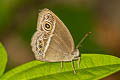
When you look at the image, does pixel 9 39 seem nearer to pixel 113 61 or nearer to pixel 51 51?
pixel 51 51

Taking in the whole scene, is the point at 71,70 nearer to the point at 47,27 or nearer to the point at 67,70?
the point at 67,70

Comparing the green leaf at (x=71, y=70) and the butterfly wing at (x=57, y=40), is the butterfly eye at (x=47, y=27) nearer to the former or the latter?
the butterfly wing at (x=57, y=40)

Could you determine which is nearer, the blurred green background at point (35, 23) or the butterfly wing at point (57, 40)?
the butterfly wing at point (57, 40)

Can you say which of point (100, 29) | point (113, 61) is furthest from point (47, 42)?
point (100, 29)

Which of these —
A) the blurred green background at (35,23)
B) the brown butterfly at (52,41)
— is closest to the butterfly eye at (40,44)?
the brown butterfly at (52,41)

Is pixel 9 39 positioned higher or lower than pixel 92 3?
lower
